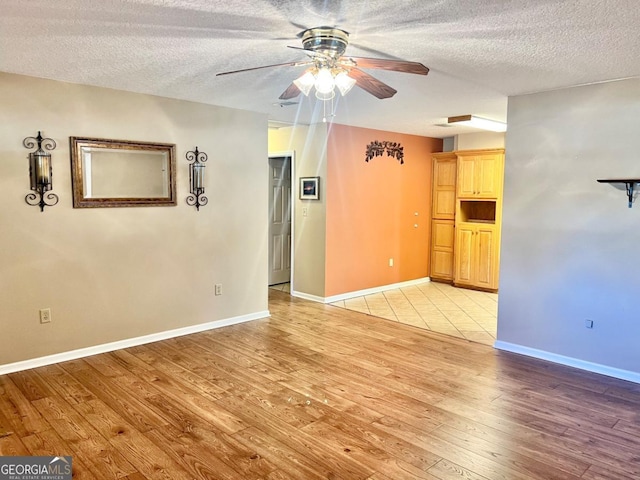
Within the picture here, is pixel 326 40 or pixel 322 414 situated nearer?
pixel 326 40

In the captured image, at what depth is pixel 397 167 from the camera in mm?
6914

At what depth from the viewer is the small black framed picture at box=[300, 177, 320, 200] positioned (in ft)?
19.9

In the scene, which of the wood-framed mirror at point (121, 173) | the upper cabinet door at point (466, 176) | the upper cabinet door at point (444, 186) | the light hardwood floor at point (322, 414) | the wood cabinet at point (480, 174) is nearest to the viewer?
the light hardwood floor at point (322, 414)

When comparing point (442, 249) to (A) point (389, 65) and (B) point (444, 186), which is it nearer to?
(B) point (444, 186)

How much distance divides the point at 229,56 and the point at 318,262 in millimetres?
3499

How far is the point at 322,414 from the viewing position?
9.99ft

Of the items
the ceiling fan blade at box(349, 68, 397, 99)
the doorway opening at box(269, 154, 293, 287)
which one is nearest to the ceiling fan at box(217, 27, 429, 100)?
the ceiling fan blade at box(349, 68, 397, 99)

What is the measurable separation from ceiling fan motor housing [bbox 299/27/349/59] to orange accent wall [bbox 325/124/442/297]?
332cm

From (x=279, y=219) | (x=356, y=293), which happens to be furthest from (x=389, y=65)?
(x=279, y=219)

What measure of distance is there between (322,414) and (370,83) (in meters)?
2.14

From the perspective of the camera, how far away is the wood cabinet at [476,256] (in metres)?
6.70

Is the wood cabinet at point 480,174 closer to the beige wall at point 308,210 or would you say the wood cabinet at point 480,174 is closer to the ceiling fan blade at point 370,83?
the beige wall at point 308,210

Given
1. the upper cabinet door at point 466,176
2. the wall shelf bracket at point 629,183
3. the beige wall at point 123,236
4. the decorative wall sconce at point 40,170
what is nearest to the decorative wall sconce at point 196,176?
the beige wall at point 123,236

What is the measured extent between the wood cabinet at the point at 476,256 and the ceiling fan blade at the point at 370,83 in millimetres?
4392
